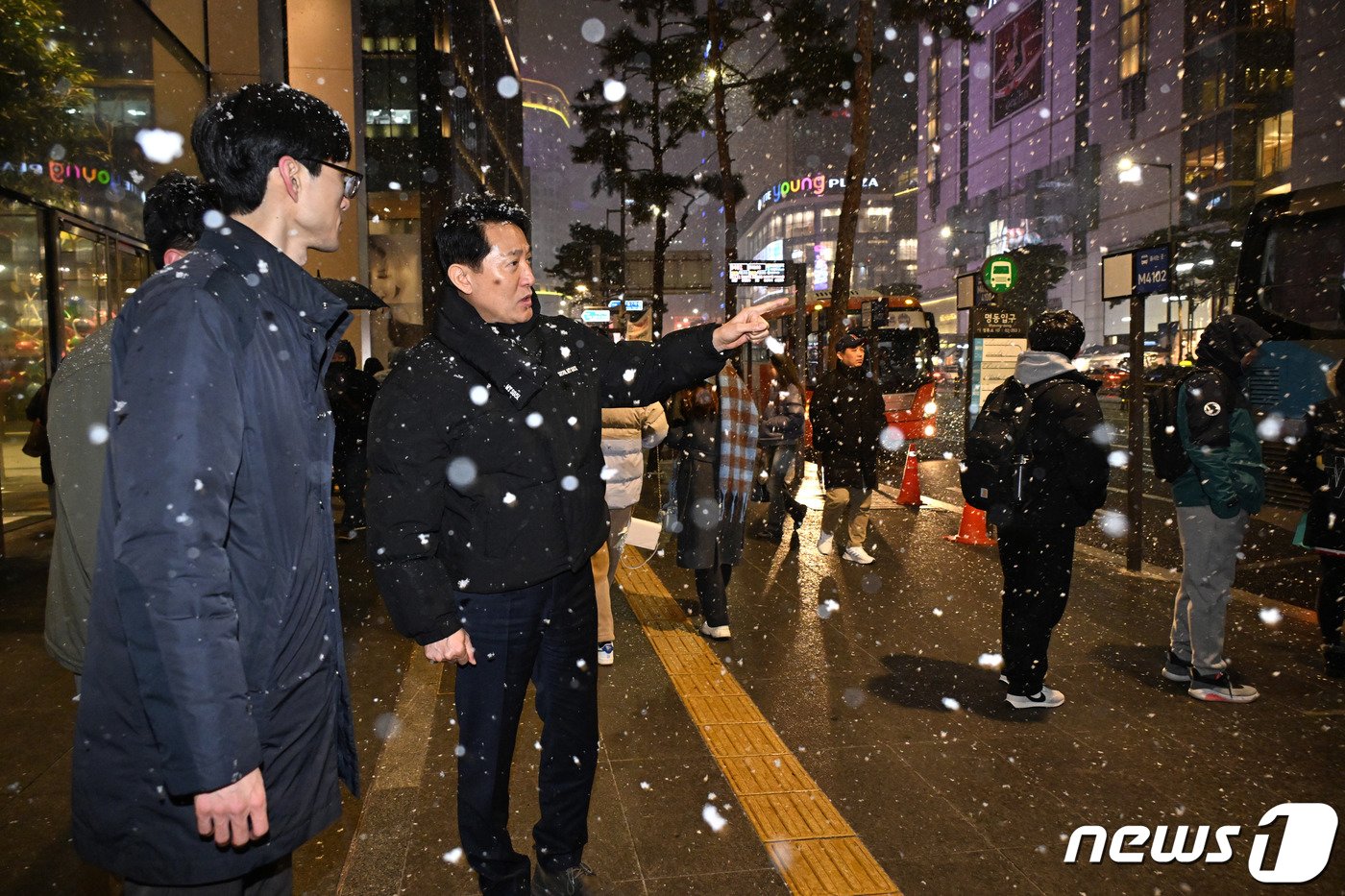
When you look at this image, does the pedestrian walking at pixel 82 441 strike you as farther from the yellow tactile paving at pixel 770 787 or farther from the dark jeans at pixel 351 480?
the dark jeans at pixel 351 480

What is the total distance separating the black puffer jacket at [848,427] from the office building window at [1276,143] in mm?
57390

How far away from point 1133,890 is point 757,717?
1869 mm

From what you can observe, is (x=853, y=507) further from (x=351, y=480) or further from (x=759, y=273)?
(x=759, y=273)

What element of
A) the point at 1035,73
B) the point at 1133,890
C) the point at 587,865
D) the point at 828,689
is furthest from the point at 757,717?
the point at 1035,73

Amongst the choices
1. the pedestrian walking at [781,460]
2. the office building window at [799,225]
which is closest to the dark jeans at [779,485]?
the pedestrian walking at [781,460]

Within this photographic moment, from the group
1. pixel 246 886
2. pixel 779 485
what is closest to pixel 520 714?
pixel 246 886

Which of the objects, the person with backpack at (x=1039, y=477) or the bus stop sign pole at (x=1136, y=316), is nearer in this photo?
the person with backpack at (x=1039, y=477)

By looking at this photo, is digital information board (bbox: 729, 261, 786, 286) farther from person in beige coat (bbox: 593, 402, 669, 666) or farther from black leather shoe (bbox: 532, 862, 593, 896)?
black leather shoe (bbox: 532, 862, 593, 896)

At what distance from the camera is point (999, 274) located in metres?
10.6

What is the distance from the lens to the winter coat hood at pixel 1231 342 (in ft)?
14.9

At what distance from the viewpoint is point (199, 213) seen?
7.99ft

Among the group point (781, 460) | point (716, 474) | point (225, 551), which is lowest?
point (781, 460)

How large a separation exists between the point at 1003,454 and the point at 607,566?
236cm

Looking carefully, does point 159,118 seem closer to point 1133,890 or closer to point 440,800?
point 440,800
